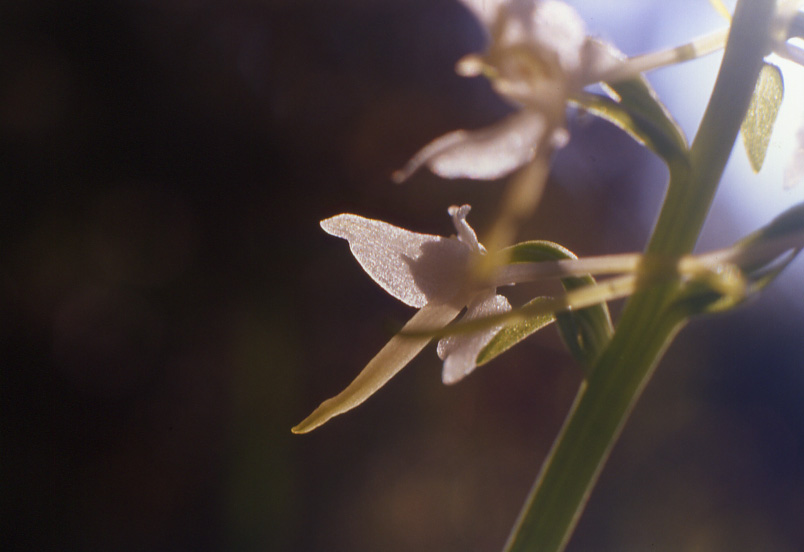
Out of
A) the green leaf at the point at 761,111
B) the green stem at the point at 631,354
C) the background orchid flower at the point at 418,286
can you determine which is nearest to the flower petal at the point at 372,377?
the background orchid flower at the point at 418,286

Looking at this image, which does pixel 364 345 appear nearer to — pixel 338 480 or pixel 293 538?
pixel 338 480

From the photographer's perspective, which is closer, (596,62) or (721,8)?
(596,62)

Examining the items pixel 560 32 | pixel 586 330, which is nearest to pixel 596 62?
pixel 560 32

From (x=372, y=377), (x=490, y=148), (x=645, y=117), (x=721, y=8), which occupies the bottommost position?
(x=372, y=377)

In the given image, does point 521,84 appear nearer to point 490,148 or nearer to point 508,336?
point 490,148

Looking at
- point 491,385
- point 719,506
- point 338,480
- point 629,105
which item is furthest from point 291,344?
point 629,105

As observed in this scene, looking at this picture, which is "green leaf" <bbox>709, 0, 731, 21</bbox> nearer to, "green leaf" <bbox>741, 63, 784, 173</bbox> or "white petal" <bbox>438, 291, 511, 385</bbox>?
"green leaf" <bbox>741, 63, 784, 173</bbox>

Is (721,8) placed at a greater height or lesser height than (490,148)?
greater

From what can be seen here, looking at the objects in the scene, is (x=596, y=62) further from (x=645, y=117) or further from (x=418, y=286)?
(x=418, y=286)
